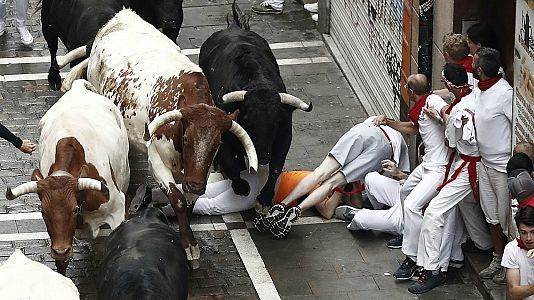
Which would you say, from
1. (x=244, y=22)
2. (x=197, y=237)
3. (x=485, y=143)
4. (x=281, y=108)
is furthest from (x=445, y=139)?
(x=244, y=22)

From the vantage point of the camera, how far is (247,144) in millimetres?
13062

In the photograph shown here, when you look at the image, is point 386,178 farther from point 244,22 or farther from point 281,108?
point 244,22

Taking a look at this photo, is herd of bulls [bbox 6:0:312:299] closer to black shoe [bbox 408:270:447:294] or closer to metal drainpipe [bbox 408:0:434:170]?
metal drainpipe [bbox 408:0:434:170]

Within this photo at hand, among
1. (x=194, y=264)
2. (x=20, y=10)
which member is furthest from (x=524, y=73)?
(x=20, y=10)

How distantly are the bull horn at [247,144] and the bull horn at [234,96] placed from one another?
2.31 ft

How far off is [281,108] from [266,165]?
0.68 metres

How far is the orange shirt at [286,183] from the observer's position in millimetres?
14578

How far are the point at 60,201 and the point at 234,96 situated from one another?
2.58 metres

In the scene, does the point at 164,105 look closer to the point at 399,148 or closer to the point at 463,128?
the point at 399,148

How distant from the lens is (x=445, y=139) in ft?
42.5

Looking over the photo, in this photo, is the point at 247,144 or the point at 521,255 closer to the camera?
the point at 521,255

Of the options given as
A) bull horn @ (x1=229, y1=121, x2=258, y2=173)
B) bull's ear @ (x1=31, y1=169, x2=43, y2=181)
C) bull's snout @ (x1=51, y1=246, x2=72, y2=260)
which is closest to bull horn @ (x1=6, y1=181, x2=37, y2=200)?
bull's ear @ (x1=31, y1=169, x2=43, y2=181)

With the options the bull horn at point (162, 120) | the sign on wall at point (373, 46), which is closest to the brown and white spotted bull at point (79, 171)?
the bull horn at point (162, 120)

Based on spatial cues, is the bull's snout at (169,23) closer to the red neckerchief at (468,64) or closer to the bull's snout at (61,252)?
the red neckerchief at (468,64)
